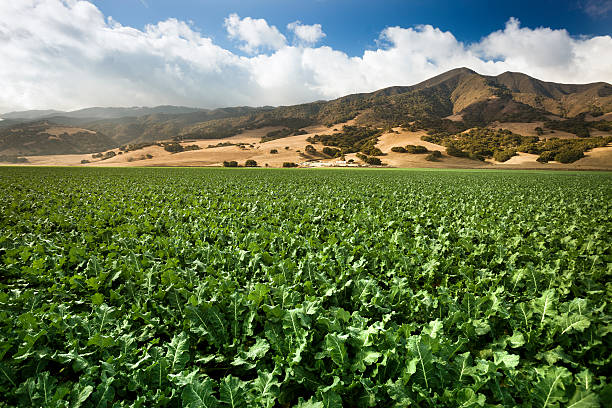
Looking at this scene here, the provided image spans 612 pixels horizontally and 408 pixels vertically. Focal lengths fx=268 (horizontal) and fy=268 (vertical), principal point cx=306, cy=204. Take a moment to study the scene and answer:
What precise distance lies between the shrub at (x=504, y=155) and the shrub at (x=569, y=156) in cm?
1060

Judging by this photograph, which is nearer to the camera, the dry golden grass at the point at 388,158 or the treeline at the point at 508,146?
the dry golden grass at the point at 388,158

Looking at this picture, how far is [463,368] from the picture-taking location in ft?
9.18

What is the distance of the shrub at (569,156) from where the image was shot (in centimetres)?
7256

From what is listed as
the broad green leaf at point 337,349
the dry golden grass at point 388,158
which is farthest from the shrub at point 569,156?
the broad green leaf at point 337,349

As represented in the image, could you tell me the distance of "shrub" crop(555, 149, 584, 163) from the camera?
238ft

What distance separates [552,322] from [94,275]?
7712 millimetres

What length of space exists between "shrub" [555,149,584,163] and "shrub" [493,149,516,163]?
34.8 ft

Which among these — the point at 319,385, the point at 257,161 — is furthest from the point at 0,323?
the point at 257,161

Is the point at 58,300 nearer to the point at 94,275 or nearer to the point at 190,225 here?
the point at 94,275

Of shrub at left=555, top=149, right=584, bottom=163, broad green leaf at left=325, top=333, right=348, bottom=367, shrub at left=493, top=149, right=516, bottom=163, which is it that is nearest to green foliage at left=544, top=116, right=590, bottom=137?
shrub at left=555, top=149, right=584, bottom=163

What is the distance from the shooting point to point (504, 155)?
269 ft

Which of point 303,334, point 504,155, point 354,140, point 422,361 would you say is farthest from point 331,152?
point 422,361

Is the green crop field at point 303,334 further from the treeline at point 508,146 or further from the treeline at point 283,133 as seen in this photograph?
the treeline at point 283,133

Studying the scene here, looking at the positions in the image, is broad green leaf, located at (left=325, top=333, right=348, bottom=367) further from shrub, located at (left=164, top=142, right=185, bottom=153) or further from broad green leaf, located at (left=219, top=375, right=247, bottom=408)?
shrub, located at (left=164, top=142, right=185, bottom=153)
